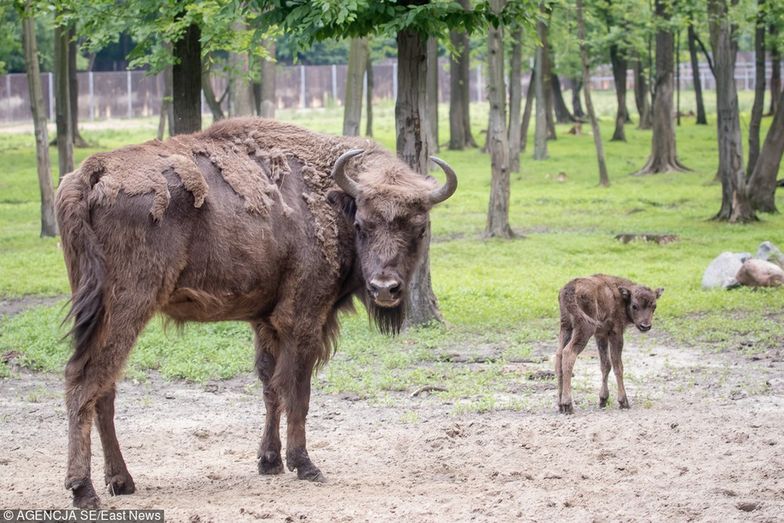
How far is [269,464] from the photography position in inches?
300

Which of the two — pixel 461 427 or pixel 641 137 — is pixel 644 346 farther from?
pixel 641 137

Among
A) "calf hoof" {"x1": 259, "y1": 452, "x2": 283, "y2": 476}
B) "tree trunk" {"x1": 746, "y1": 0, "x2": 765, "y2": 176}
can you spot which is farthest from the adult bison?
"tree trunk" {"x1": 746, "y1": 0, "x2": 765, "y2": 176}

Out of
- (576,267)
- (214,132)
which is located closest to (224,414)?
(214,132)

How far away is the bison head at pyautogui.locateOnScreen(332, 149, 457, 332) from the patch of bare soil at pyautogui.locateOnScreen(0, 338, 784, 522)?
1222mm

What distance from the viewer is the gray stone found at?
14750 millimetres

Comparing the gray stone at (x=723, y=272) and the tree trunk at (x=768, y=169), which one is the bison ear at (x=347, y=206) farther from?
the tree trunk at (x=768, y=169)

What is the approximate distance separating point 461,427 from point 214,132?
2.96 m

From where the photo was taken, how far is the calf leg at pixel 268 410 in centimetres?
762

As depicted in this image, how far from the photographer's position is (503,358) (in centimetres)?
1123

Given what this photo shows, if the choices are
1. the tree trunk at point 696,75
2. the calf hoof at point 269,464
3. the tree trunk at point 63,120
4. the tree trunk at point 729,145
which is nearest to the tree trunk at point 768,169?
the tree trunk at point 729,145

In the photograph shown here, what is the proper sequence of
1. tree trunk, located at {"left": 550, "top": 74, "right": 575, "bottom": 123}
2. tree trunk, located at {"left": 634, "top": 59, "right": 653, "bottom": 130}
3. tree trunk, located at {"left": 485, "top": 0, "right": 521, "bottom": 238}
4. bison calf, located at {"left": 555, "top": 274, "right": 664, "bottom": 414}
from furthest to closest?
tree trunk, located at {"left": 550, "top": 74, "right": 575, "bottom": 123}
tree trunk, located at {"left": 634, "top": 59, "right": 653, "bottom": 130}
tree trunk, located at {"left": 485, "top": 0, "right": 521, "bottom": 238}
bison calf, located at {"left": 555, "top": 274, "right": 664, "bottom": 414}

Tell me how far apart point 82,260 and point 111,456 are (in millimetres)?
1293

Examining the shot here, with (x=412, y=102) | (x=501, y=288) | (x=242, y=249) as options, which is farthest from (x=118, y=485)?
(x=501, y=288)

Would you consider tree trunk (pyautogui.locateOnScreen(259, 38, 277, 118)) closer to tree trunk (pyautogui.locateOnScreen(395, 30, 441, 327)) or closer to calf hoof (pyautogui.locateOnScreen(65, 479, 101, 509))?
tree trunk (pyautogui.locateOnScreen(395, 30, 441, 327))
